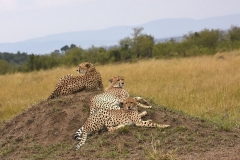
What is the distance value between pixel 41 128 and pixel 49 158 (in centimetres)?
102

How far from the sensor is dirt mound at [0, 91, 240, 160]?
3863mm

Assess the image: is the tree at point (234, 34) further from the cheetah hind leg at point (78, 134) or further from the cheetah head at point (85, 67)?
the cheetah hind leg at point (78, 134)

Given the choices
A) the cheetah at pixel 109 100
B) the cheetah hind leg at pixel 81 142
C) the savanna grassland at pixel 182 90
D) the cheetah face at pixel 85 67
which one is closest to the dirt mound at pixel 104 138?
the cheetah hind leg at pixel 81 142

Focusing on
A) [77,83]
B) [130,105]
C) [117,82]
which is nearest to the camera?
[130,105]

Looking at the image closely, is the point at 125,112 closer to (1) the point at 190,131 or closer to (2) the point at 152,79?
(1) the point at 190,131

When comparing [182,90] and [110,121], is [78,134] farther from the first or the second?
[182,90]

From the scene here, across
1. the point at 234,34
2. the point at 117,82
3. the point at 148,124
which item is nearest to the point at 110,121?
the point at 148,124

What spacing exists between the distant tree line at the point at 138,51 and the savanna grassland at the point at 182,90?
307 inches

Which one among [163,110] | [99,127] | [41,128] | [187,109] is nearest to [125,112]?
[99,127]

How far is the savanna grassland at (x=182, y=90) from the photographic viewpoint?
6664 mm

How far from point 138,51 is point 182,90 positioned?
60.2 ft

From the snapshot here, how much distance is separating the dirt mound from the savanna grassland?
638 mm

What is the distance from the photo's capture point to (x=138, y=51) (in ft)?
87.4

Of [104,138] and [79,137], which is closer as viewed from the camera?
[104,138]
